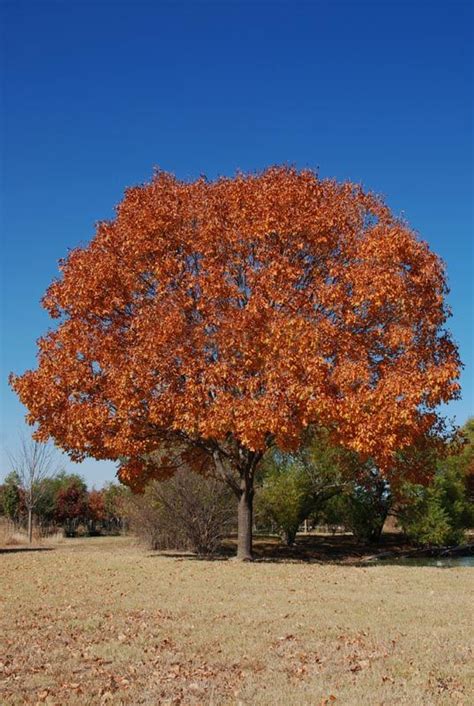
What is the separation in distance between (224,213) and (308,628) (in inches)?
499

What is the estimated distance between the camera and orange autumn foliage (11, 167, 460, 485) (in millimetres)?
16875

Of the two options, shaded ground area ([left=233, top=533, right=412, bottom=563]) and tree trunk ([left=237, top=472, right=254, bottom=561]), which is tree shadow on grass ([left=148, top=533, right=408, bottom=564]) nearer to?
shaded ground area ([left=233, top=533, right=412, bottom=563])

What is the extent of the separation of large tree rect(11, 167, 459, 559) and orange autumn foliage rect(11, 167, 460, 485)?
0.05 metres

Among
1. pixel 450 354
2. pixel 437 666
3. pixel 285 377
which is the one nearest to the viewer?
pixel 437 666

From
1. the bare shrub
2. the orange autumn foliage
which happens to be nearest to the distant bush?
the bare shrub

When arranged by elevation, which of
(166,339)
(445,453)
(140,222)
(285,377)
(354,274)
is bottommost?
(445,453)

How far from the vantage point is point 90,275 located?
19.1 m

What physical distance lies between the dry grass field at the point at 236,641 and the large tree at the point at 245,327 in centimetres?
393

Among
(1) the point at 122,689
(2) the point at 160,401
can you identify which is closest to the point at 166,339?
(2) the point at 160,401

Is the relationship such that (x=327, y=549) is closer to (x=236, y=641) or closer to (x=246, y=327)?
(x=246, y=327)

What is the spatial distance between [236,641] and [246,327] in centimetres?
987

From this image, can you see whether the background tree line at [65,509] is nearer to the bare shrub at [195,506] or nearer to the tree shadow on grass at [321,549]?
the tree shadow on grass at [321,549]

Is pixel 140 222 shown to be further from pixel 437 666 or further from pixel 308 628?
pixel 437 666

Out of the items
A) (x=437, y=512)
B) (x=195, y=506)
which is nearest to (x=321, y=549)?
(x=437, y=512)
